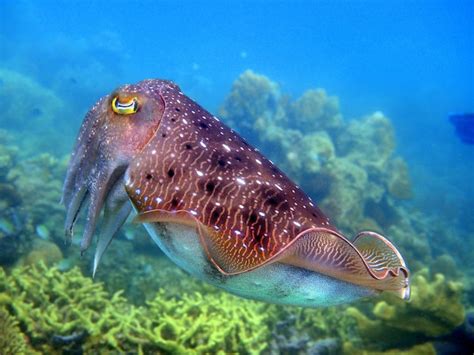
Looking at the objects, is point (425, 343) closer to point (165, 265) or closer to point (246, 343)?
point (246, 343)

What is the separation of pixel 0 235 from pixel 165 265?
12.7ft

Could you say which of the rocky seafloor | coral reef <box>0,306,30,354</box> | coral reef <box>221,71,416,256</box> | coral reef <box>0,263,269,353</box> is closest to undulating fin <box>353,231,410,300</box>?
the rocky seafloor

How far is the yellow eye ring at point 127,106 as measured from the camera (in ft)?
7.57

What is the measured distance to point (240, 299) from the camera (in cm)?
644

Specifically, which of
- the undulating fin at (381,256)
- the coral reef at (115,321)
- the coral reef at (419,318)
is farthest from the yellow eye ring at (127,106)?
the coral reef at (419,318)

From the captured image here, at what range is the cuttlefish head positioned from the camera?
2.25 meters

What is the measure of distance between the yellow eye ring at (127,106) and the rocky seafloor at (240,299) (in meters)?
0.99

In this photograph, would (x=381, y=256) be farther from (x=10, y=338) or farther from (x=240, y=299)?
(x=240, y=299)

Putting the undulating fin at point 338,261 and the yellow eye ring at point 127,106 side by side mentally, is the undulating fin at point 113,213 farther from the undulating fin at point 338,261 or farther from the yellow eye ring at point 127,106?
the undulating fin at point 338,261

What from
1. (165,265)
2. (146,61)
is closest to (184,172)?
(165,265)

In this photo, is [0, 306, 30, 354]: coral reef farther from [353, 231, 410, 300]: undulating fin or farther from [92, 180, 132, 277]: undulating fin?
[353, 231, 410, 300]: undulating fin

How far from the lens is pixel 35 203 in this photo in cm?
1103

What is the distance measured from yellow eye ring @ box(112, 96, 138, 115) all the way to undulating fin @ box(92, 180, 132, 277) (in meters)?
0.45

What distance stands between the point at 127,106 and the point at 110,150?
1.00ft
